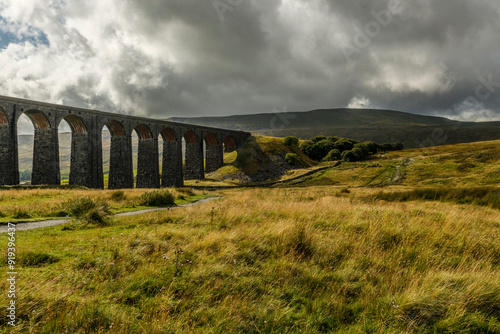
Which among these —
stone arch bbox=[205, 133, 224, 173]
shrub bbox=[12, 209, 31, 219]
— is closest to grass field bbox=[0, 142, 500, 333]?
shrub bbox=[12, 209, 31, 219]

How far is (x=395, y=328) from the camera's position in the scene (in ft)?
11.7

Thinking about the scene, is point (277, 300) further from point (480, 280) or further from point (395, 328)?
point (480, 280)

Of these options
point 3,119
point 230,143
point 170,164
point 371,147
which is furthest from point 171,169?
point 371,147

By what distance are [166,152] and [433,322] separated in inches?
2122

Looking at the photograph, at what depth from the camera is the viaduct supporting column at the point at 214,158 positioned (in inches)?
2709

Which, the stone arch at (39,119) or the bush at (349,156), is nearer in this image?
the stone arch at (39,119)

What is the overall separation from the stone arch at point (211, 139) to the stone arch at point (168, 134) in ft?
43.1

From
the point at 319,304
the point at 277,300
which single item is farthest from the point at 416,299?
the point at 277,300

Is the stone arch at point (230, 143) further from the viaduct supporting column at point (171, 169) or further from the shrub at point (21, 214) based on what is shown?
the shrub at point (21, 214)

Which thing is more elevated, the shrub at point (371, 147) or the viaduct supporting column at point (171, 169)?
the shrub at point (371, 147)

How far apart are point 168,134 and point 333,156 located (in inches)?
1954

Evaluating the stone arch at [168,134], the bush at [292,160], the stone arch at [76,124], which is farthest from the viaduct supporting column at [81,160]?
the bush at [292,160]

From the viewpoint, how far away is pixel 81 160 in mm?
38844

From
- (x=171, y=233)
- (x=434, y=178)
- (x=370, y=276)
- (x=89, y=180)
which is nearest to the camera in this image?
(x=370, y=276)
